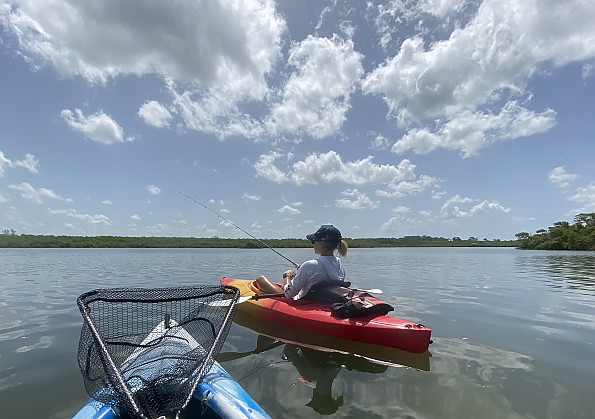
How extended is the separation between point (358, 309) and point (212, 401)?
3605mm

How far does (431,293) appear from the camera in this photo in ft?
40.6

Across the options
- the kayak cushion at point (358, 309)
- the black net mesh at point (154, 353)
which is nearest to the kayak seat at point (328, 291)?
the kayak cushion at point (358, 309)

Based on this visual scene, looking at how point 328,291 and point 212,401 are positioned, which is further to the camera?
point 328,291

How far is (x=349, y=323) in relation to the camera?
6004 millimetres

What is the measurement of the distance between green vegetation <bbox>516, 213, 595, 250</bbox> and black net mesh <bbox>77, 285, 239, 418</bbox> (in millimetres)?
65639

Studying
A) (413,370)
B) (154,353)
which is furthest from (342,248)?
(154,353)

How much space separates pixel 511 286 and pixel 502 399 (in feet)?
37.6

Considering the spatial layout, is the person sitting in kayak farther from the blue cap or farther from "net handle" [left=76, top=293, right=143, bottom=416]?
"net handle" [left=76, top=293, right=143, bottom=416]

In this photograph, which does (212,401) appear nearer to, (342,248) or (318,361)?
(318,361)

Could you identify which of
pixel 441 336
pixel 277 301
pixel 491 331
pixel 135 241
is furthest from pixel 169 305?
pixel 135 241

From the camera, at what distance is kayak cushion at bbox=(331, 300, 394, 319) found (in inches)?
242

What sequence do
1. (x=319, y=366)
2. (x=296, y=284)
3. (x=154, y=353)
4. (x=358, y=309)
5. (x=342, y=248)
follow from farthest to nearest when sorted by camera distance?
(x=342, y=248) < (x=296, y=284) < (x=358, y=309) < (x=319, y=366) < (x=154, y=353)

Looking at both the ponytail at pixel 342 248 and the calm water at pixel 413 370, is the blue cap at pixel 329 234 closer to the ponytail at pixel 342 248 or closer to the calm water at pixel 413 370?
the ponytail at pixel 342 248

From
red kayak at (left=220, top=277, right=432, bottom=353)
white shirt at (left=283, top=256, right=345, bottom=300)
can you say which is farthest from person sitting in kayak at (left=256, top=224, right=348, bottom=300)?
red kayak at (left=220, top=277, right=432, bottom=353)
